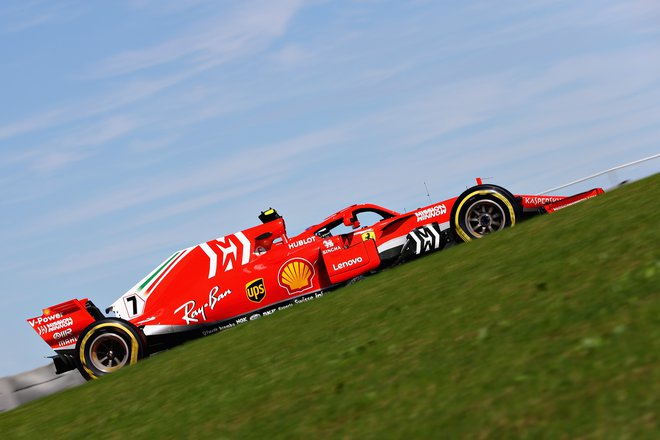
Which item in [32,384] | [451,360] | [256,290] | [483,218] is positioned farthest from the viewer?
[32,384]

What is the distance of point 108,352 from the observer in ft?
48.2

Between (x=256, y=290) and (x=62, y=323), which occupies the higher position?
(x=62, y=323)

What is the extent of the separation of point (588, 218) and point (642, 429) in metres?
7.15

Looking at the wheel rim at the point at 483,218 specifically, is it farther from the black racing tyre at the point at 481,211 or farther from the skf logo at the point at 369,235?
the skf logo at the point at 369,235

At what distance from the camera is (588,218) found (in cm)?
1201

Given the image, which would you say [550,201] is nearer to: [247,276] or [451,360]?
[247,276]

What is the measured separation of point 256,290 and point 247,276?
308 mm

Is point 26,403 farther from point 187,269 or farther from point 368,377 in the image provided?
point 368,377

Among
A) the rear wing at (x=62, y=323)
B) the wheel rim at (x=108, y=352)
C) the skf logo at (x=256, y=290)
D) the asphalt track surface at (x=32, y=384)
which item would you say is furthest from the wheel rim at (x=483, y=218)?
the asphalt track surface at (x=32, y=384)

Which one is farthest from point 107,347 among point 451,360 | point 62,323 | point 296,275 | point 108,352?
point 451,360

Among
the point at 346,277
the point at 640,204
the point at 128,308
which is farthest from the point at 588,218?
the point at 128,308

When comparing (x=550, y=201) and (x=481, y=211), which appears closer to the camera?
(x=481, y=211)

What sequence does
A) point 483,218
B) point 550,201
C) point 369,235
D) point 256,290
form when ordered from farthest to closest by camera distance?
1. point 369,235
2. point 550,201
3. point 256,290
4. point 483,218

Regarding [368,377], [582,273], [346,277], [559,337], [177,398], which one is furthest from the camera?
[346,277]
